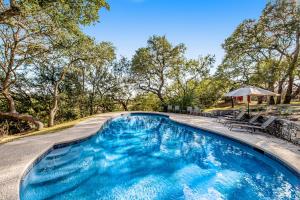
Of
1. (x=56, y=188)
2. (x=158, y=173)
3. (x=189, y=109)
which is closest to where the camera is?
(x=56, y=188)

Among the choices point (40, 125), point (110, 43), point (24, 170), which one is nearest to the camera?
point (24, 170)

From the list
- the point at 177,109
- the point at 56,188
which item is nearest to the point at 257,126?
the point at 56,188

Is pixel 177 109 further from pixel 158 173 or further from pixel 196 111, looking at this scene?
pixel 158 173

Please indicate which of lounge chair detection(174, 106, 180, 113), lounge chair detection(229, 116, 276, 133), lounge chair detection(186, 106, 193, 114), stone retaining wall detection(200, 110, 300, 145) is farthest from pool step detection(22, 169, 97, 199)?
lounge chair detection(174, 106, 180, 113)

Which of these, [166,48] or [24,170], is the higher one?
[166,48]

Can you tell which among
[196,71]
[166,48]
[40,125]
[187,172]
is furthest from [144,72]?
[187,172]

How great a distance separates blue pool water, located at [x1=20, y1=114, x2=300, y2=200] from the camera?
14.0 feet

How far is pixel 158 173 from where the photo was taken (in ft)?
17.7

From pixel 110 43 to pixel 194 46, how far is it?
8753 mm

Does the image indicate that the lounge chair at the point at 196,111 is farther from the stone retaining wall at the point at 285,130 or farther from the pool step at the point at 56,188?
the pool step at the point at 56,188

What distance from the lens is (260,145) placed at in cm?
651

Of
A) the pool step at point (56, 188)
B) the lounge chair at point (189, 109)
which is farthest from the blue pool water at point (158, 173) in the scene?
the lounge chair at point (189, 109)

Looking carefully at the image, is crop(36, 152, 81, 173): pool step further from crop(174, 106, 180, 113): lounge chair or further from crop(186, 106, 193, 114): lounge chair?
crop(174, 106, 180, 113): lounge chair

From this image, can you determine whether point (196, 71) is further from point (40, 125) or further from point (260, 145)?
point (40, 125)
